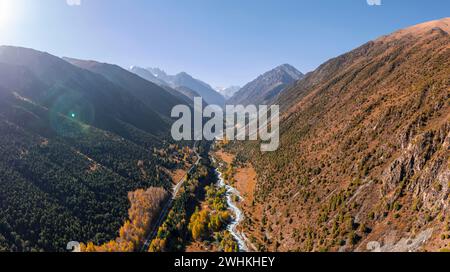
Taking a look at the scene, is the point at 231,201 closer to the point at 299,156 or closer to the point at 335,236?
the point at 299,156

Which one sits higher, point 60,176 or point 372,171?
point 372,171

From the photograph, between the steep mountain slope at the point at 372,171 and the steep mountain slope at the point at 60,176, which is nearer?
the steep mountain slope at the point at 372,171

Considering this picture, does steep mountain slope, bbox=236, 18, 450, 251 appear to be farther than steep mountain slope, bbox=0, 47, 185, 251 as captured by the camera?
No

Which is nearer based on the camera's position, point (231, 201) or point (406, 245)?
point (406, 245)

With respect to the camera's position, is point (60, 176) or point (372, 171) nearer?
point (372, 171)
